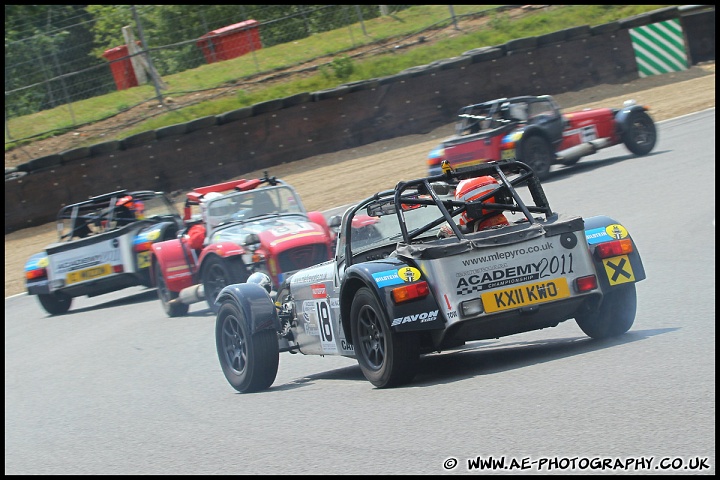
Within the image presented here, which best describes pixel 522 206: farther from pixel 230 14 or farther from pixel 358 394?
pixel 230 14

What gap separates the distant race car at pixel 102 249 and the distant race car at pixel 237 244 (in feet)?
4.11

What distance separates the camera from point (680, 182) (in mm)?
15789

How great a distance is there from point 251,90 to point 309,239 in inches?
762

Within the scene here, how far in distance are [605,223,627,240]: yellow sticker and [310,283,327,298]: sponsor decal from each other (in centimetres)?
206

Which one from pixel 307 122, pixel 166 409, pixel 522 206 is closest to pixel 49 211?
pixel 307 122

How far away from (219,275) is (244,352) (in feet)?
16.2

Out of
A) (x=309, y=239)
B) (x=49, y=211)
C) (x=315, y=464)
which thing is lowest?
(x=49, y=211)

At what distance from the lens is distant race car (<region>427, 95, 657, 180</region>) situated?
18.8 m

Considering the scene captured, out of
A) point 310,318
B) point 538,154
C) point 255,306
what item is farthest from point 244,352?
point 538,154

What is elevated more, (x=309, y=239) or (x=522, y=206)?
(x=522, y=206)

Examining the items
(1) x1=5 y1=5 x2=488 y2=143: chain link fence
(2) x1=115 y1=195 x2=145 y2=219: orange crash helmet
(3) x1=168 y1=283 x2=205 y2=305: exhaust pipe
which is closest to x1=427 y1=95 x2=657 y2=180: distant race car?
(2) x1=115 y1=195 x2=145 y2=219: orange crash helmet

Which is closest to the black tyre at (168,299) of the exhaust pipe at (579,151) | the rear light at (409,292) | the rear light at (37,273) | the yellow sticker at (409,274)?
the rear light at (37,273)

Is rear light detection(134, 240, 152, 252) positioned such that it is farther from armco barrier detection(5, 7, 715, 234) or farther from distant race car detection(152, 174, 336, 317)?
armco barrier detection(5, 7, 715, 234)

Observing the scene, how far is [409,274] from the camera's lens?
21.6 ft
